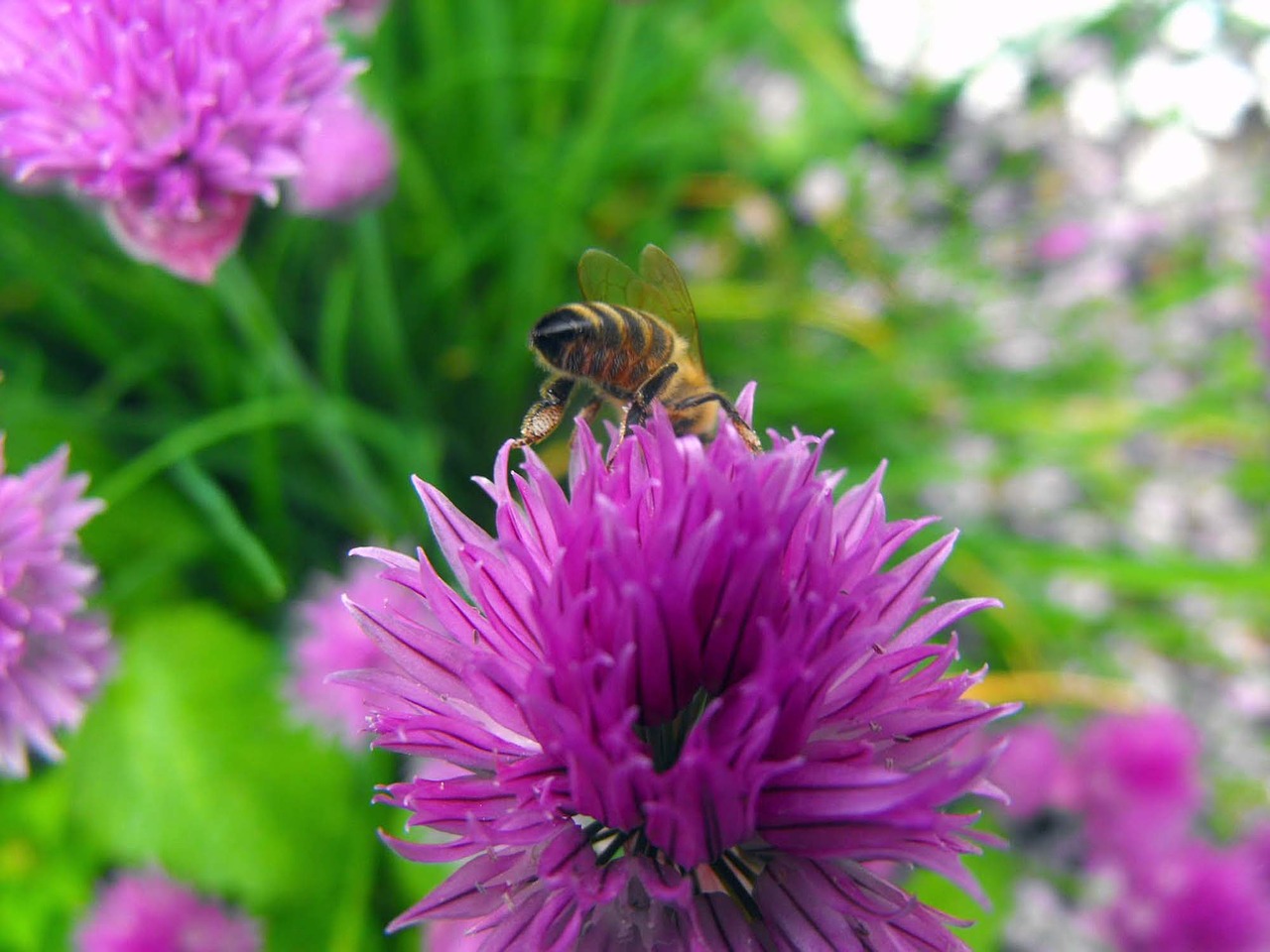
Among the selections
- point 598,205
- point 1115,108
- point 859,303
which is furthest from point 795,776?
point 1115,108

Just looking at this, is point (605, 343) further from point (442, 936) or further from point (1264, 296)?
point (1264, 296)

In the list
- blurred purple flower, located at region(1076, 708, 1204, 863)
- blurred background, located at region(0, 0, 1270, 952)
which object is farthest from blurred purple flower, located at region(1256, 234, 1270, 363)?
blurred purple flower, located at region(1076, 708, 1204, 863)

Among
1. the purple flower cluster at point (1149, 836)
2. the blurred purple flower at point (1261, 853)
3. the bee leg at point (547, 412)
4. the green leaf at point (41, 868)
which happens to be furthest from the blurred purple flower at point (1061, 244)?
the green leaf at point (41, 868)

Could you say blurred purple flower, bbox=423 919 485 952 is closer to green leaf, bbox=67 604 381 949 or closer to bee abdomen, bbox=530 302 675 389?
green leaf, bbox=67 604 381 949

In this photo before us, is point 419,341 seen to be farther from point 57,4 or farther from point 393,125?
point 57,4

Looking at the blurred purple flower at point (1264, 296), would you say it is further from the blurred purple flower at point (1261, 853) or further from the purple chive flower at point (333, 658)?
the purple chive flower at point (333, 658)

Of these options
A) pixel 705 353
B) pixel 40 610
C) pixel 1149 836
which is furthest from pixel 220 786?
pixel 1149 836
